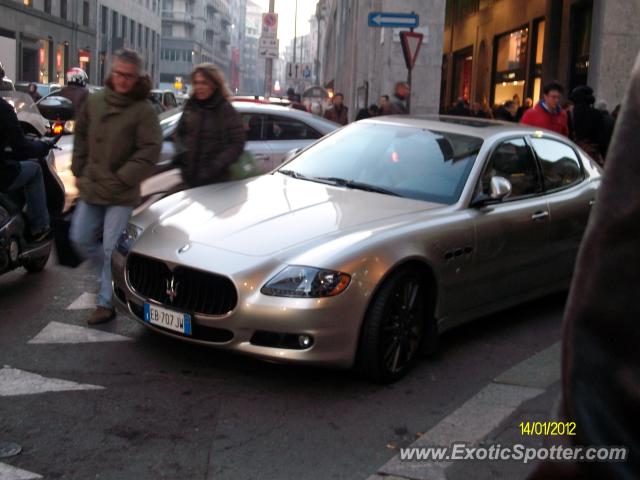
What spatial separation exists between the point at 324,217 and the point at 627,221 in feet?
14.0

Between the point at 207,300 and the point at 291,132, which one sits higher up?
the point at 291,132

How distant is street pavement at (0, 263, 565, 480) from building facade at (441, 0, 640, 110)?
9102 mm

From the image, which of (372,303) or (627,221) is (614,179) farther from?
(372,303)

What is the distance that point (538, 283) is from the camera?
6.31 m

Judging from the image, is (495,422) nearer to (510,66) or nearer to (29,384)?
(29,384)

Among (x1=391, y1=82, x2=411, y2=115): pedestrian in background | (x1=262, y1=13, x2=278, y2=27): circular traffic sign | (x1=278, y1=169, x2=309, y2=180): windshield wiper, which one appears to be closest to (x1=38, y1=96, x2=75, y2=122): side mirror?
(x1=278, y1=169, x2=309, y2=180): windshield wiper

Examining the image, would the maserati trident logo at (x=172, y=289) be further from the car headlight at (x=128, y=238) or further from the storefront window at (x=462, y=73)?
the storefront window at (x=462, y=73)

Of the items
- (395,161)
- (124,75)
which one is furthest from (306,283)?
(124,75)

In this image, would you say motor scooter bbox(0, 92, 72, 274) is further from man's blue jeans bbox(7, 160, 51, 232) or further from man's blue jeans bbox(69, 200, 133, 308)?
man's blue jeans bbox(69, 200, 133, 308)

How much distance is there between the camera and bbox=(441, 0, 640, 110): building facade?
13797mm

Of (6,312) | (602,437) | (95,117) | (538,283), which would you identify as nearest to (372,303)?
(538,283)

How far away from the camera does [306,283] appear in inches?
180

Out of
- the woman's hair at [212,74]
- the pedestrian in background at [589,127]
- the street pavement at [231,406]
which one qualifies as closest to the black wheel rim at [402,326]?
the street pavement at [231,406]

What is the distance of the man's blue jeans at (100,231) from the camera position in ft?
19.4
